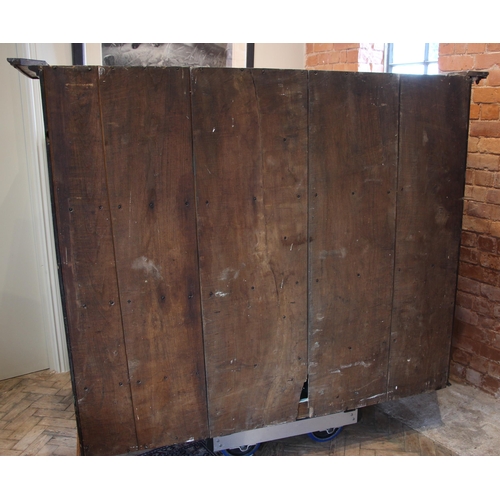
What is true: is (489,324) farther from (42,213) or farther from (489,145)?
(42,213)

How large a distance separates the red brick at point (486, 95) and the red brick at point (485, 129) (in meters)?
0.11

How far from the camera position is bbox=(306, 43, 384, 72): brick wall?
→ 10.4 feet

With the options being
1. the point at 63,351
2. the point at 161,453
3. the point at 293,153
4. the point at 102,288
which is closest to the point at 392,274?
the point at 293,153

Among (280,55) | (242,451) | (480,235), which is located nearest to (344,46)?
(280,55)

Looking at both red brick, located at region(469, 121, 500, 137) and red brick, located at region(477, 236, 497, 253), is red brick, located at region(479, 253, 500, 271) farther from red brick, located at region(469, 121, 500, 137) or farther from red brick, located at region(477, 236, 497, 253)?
red brick, located at region(469, 121, 500, 137)

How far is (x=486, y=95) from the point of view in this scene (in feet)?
8.39

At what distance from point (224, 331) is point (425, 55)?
2.12 meters

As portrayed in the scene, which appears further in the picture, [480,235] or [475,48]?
→ [480,235]

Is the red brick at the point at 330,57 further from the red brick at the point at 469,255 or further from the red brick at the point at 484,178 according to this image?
the red brick at the point at 469,255

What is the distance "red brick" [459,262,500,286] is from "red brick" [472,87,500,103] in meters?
0.86

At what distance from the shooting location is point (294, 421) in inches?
84.3

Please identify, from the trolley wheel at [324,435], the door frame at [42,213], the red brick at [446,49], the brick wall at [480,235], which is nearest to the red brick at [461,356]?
the brick wall at [480,235]

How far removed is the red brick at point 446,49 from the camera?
8.79 feet

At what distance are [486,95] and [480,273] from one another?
0.92m
